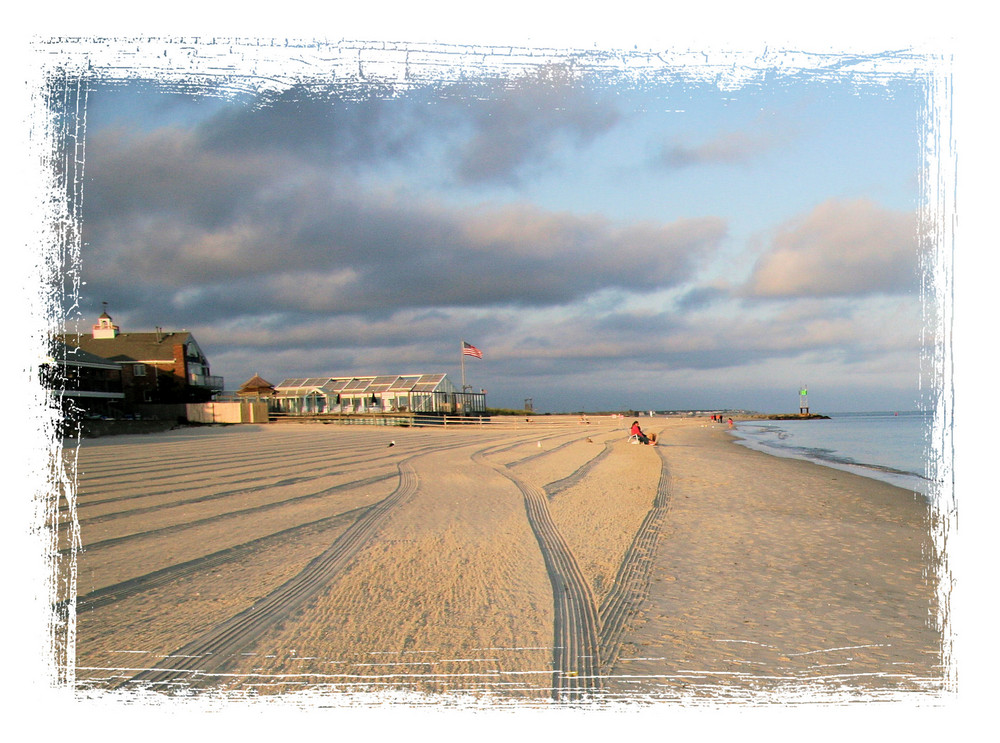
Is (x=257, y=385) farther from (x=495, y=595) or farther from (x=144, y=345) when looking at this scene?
(x=495, y=595)

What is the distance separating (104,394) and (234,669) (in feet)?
108

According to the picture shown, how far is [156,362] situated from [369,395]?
16987 mm

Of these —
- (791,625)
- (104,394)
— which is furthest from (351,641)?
(104,394)

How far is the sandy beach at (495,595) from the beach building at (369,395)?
39.8 metres

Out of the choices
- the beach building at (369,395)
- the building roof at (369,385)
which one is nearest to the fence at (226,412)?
the beach building at (369,395)

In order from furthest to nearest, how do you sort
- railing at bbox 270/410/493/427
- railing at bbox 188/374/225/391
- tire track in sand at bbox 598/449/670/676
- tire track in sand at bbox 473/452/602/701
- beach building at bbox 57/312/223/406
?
railing at bbox 188/374/225/391, railing at bbox 270/410/493/427, beach building at bbox 57/312/223/406, tire track in sand at bbox 598/449/670/676, tire track in sand at bbox 473/452/602/701

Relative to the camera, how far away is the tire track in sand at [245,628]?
326cm

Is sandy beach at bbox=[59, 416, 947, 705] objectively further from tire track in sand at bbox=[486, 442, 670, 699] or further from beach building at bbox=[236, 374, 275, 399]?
beach building at bbox=[236, 374, 275, 399]

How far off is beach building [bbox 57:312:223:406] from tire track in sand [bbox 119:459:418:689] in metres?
42.1

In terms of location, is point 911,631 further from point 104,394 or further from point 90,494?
point 104,394

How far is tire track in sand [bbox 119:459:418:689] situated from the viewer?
3.26 m

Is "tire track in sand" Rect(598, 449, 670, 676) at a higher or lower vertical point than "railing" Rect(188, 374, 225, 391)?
lower

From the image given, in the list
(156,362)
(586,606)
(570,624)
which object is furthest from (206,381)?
(570,624)

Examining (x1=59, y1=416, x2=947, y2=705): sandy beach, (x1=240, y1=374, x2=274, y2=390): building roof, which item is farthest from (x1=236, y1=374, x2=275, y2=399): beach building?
(x1=59, y1=416, x2=947, y2=705): sandy beach
